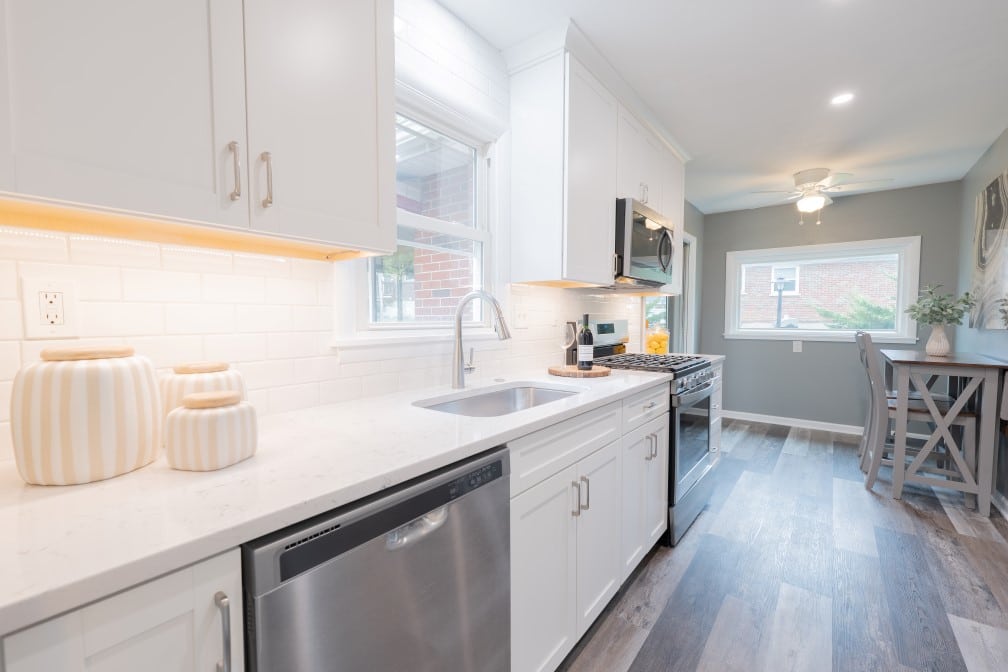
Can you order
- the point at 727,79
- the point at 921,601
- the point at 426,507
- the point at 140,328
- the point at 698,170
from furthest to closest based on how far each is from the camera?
the point at 698,170 < the point at 727,79 < the point at 921,601 < the point at 140,328 < the point at 426,507

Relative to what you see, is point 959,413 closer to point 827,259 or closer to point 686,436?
point 686,436

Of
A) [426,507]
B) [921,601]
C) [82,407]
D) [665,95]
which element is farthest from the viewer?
[665,95]

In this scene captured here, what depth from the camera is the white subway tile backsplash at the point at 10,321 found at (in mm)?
861

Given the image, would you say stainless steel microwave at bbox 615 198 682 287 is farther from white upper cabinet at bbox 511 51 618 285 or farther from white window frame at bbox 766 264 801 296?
white window frame at bbox 766 264 801 296

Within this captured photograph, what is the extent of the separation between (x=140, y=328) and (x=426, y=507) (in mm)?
800

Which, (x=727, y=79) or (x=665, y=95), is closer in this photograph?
(x=727, y=79)

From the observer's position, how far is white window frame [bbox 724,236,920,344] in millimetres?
4113

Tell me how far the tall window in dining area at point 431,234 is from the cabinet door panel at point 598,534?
878mm

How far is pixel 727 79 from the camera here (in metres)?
2.31

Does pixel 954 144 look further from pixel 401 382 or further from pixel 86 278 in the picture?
pixel 86 278

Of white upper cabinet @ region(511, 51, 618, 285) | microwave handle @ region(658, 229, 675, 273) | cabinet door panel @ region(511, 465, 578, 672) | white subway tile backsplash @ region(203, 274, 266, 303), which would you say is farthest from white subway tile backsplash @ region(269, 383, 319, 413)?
microwave handle @ region(658, 229, 675, 273)

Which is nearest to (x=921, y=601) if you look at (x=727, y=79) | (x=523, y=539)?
(x=523, y=539)

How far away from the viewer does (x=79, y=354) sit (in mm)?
757

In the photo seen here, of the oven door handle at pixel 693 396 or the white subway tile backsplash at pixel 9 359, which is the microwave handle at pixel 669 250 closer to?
the oven door handle at pixel 693 396
